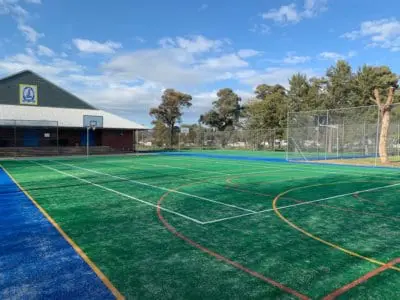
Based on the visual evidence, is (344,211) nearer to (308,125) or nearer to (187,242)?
(187,242)

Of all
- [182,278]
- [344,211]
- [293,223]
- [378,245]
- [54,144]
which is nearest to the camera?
[182,278]

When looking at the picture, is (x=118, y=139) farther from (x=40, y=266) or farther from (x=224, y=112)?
(x=40, y=266)

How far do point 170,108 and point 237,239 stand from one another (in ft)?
161

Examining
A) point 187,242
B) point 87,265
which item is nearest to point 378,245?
point 187,242

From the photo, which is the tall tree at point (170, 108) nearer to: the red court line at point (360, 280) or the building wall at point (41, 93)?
the building wall at point (41, 93)

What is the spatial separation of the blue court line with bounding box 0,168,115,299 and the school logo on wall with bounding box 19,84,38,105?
3000 centimetres

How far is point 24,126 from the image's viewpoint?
28453mm

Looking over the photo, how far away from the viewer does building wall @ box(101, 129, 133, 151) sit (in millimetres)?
34375

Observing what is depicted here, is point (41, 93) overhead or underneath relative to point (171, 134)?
overhead

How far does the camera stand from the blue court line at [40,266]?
3.38 metres

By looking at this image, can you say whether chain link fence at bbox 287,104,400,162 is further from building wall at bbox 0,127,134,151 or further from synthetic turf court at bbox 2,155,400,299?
building wall at bbox 0,127,134,151

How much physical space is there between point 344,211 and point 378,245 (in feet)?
7.29

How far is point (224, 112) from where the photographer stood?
5706 centimetres

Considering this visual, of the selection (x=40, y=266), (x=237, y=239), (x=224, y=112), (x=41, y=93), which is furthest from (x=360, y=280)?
(x=224, y=112)
